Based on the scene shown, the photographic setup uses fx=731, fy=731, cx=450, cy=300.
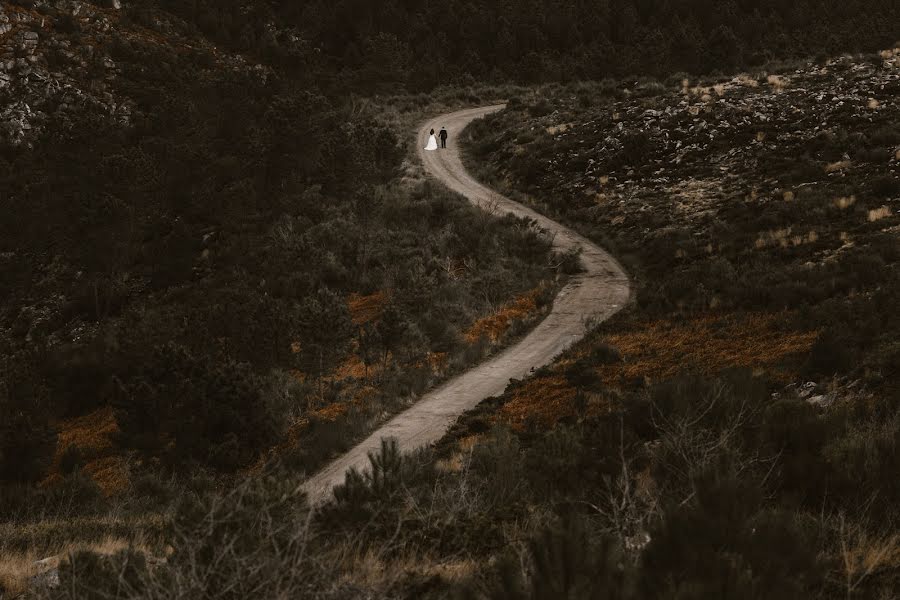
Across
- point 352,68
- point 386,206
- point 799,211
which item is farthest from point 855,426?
point 352,68

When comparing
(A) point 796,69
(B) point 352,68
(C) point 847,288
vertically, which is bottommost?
(C) point 847,288

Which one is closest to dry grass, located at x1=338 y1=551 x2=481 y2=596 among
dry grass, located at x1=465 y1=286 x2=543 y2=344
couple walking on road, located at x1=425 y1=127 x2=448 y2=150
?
dry grass, located at x1=465 y1=286 x2=543 y2=344

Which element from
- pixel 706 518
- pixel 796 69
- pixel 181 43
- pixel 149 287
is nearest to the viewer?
pixel 706 518

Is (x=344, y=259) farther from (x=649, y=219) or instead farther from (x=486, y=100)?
(x=486, y=100)

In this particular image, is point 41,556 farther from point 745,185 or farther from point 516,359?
point 745,185

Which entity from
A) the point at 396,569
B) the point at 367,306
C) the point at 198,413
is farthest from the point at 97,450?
the point at 396,569

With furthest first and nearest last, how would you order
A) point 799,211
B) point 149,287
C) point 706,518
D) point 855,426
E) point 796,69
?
1. point 796,69
2. point 149,287
3. point 799,211
4. point 855,426
5. point 706,518

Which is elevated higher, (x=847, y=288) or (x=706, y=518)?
(x=706, y=518)

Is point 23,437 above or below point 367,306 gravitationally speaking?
above
